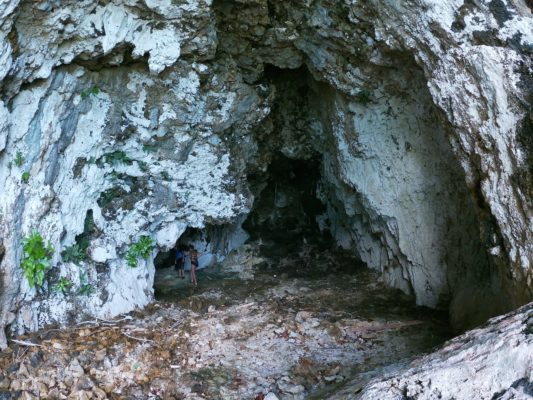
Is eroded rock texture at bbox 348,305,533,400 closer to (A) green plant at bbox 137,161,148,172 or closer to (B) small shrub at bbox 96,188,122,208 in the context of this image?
(B) small shrub at bbox 96,188,122,208

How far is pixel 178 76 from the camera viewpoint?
7.07 metres

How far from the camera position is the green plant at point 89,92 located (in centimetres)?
640

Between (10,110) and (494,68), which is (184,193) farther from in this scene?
(494,68)

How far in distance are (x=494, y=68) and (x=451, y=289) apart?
380cm

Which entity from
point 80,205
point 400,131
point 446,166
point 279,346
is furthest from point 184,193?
point 446,166

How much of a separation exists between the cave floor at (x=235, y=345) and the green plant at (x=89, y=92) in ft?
10.2

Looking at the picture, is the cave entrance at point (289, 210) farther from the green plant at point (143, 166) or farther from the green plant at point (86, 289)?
the green plant at point (86, 289)

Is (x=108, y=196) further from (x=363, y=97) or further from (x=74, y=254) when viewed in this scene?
(x=363, y=97)

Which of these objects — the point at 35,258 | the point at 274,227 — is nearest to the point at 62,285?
the point at 35,258

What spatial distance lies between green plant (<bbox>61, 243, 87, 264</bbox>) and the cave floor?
921 mm

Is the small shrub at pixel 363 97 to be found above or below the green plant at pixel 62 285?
above

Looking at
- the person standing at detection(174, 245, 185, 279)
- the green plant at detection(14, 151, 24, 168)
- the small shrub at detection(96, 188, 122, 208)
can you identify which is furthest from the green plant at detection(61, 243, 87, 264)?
the person standing at detection(174, 245, 185, 279)

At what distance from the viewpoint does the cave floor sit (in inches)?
207

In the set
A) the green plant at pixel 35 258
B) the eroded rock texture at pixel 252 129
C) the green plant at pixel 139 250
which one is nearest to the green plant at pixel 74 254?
the eroded rock texture at pixel 252 129
